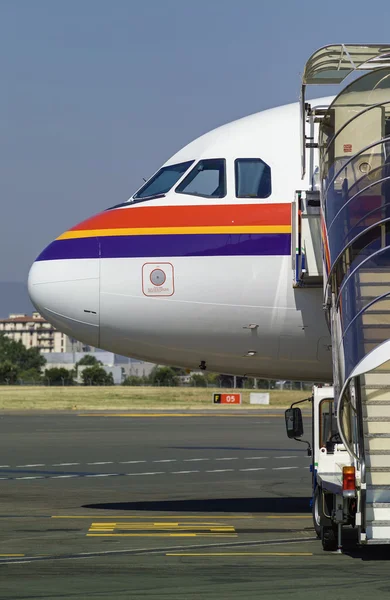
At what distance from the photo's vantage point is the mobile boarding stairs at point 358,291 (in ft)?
39.5

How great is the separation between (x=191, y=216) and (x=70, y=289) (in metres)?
2.12

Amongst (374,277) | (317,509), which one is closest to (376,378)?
(374,277)

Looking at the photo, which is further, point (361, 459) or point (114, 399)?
point (114, 399)

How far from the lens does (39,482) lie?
951 inches

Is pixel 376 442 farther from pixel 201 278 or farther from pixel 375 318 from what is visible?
pixel 201 278

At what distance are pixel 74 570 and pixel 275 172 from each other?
710 cm

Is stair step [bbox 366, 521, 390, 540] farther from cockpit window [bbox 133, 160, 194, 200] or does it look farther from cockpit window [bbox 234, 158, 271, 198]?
cockpit window [bbox 133, 160, 194, 200]

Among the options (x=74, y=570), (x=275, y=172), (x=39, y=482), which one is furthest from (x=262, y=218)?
(x=39, y=482)

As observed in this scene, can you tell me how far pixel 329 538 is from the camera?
44.9 ft

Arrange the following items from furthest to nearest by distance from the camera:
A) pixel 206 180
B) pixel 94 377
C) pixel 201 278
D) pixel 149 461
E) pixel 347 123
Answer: pixel 94 377 < pixel 149 461 < pixel 206 180 < pixel 201 278 < pixel 347 123

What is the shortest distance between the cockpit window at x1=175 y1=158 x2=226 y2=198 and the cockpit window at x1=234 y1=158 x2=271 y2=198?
255 millimetres

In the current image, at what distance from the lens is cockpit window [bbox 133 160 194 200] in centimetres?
1745

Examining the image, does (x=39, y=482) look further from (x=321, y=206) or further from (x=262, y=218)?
(x=321, y=206)

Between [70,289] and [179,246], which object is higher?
[179,246]
